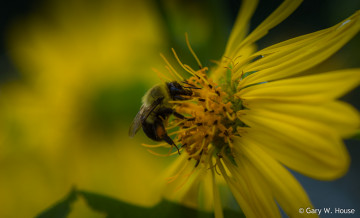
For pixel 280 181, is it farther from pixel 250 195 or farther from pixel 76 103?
pixel 76 103

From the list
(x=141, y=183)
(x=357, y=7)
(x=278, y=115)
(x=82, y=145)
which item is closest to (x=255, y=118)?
(x=278, y=115)

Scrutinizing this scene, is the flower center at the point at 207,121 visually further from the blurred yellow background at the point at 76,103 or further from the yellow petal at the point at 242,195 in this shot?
the blurred yellow background at the point at 76,103

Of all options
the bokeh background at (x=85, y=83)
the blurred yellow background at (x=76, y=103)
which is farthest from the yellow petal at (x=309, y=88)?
the blurred yellow background at (x=76, y=103)

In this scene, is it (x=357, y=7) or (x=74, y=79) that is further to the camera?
(x=74, y=79)

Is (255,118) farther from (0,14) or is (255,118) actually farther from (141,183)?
(0,14)

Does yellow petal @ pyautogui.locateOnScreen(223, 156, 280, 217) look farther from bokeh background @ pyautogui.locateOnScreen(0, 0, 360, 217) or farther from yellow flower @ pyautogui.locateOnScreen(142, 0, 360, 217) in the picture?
bokeh background @ pyautogui.locateOnScreen(0, 0, 360, 217)

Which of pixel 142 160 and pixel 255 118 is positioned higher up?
pixel 255 118

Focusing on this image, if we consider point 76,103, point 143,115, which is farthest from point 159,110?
point 76,103

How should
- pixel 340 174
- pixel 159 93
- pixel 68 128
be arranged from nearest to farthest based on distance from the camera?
pixel 340 174, pixel 159 93, pixel 68 128
